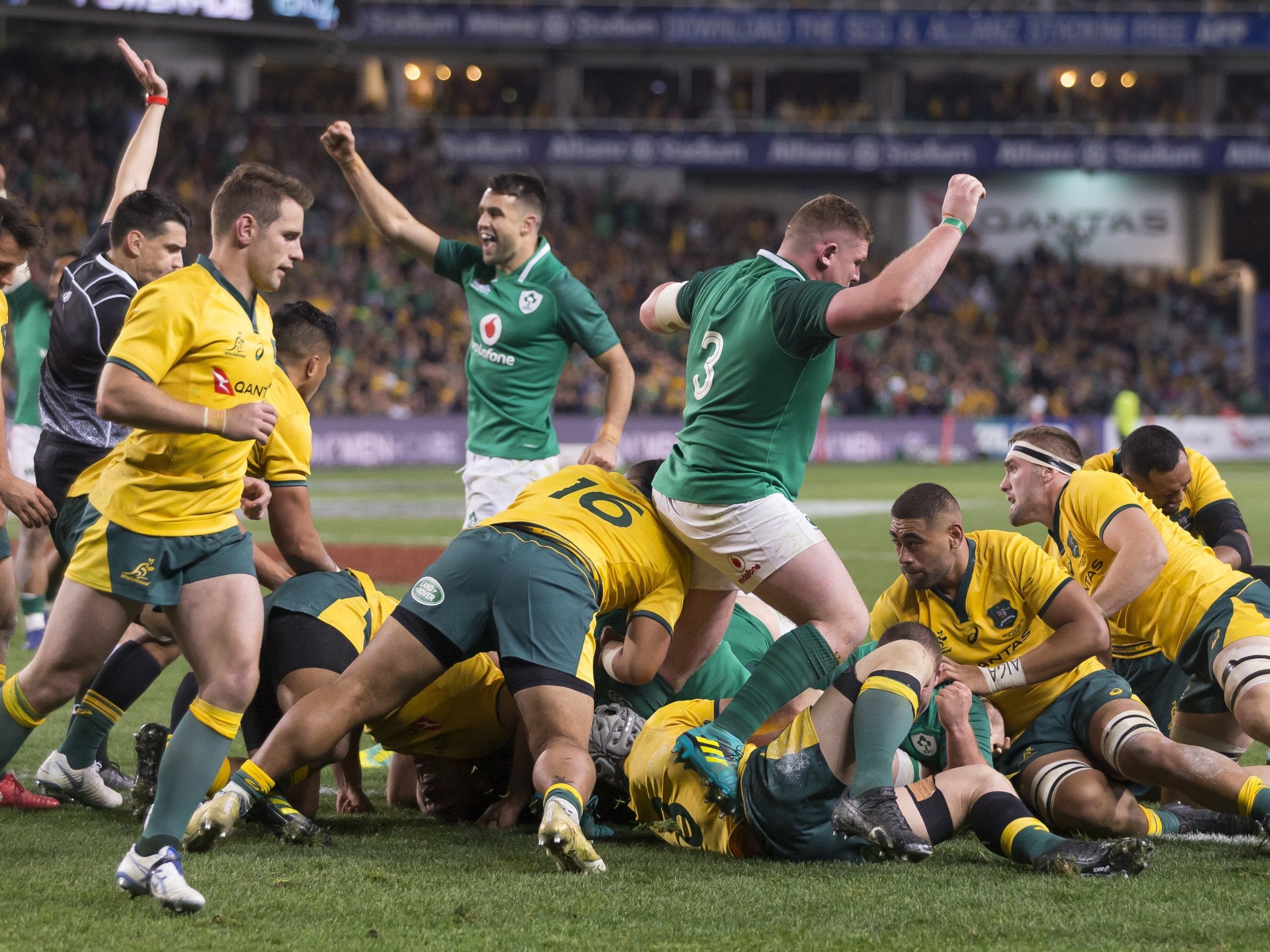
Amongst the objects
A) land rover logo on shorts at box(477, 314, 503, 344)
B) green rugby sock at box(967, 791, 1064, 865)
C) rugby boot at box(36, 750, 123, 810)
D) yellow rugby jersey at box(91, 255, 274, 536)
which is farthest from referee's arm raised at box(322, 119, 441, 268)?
green rugby sock at box(967, 791, 1064, 865)

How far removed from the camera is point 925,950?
350 cm

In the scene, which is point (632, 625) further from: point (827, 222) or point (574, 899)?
point (827, 222)

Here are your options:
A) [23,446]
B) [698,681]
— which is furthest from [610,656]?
[23,446]

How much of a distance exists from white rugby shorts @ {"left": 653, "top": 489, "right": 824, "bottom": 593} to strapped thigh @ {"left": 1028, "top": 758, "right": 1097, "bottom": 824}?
109cm

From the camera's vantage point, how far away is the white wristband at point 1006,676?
4.87 m

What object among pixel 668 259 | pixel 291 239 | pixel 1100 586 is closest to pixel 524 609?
pixel 291 239

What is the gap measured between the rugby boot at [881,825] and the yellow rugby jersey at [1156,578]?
1.69 m

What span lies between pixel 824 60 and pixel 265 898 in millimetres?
40361

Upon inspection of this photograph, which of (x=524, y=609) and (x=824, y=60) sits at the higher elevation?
(x=824, y=60)

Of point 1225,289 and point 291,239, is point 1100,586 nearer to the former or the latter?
point 291,239

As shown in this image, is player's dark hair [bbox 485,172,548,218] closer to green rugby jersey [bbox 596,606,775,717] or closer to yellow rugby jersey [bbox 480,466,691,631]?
yellow rugby jersey [bbox 480,466,691,631]

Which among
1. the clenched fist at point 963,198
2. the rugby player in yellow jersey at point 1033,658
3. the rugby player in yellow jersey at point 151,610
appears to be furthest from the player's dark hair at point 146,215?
the rugby player in yellow jersey at point 1033,658

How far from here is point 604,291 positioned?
34562 millimetres

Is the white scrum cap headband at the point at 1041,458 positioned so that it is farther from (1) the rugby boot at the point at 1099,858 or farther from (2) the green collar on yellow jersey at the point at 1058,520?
(1) the rugby boot at the point at 1099,858
